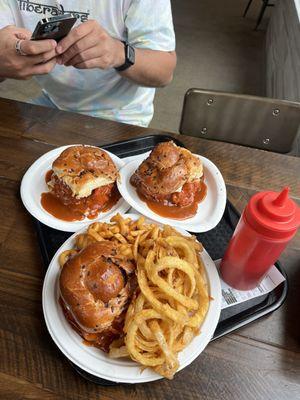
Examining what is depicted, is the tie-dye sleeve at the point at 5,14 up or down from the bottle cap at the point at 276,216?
up

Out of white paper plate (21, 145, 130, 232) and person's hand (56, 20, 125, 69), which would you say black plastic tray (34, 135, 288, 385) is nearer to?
white paper plate (21, 145, 130, 232)

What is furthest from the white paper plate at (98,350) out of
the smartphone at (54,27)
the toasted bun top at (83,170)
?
the smartphone at (54,27)

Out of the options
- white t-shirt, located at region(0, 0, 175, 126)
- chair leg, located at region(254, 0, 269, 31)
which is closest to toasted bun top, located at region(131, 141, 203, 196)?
white t-shirt, located at region(0, 0, 175, 126)

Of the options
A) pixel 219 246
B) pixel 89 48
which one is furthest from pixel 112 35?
pixel 219 246

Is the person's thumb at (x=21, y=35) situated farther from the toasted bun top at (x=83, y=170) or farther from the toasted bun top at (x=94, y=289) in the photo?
the toasted bun top at (x=94, y=289)

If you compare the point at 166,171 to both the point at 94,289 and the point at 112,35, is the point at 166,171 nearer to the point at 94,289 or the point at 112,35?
the point at 94,289

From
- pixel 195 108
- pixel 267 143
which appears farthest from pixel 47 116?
pixel 267 143
